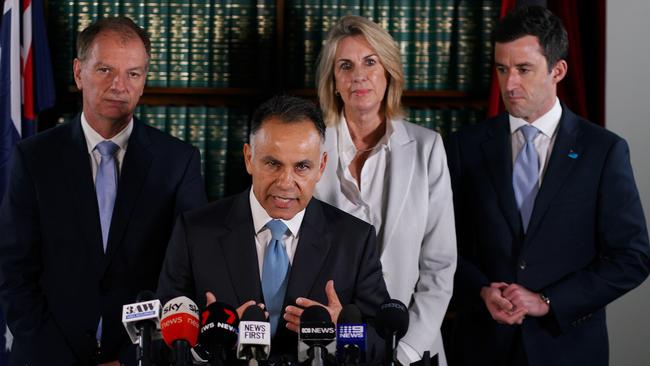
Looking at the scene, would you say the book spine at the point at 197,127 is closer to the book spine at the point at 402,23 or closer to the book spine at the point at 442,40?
the book spine at the point at 402,23

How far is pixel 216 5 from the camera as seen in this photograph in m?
4.72

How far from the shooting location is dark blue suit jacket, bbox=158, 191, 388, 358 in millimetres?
A: 3010

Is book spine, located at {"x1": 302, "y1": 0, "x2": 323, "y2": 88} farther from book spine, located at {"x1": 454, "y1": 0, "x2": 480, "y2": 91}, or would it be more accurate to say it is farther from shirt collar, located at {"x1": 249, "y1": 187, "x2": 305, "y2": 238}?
shirt collar, located at {"x1": 249, "y1": 187, "x2": 305, "y2": 238}

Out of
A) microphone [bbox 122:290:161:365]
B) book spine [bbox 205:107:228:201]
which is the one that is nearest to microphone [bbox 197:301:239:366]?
microphone [bbox 122:290:161:365]

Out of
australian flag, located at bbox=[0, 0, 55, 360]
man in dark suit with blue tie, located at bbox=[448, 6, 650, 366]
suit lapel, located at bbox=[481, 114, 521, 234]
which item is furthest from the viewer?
australian flag, located at bbox=[0, 0, 55, 360]

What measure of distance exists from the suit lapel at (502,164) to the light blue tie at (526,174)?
0.03 meters

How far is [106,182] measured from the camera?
11.8ft

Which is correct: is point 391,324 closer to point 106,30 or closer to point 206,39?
point 106,30

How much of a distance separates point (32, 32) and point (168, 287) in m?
1.91

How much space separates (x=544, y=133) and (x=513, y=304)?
63 centimetres

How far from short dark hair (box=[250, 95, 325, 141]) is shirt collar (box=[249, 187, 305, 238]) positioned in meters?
0.22

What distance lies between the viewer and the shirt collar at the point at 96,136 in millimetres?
3613

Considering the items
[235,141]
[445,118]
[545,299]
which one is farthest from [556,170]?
[235,141]

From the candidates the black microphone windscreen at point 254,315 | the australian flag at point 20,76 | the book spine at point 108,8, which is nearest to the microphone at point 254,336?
the black microphone windscreen at point 254,315
